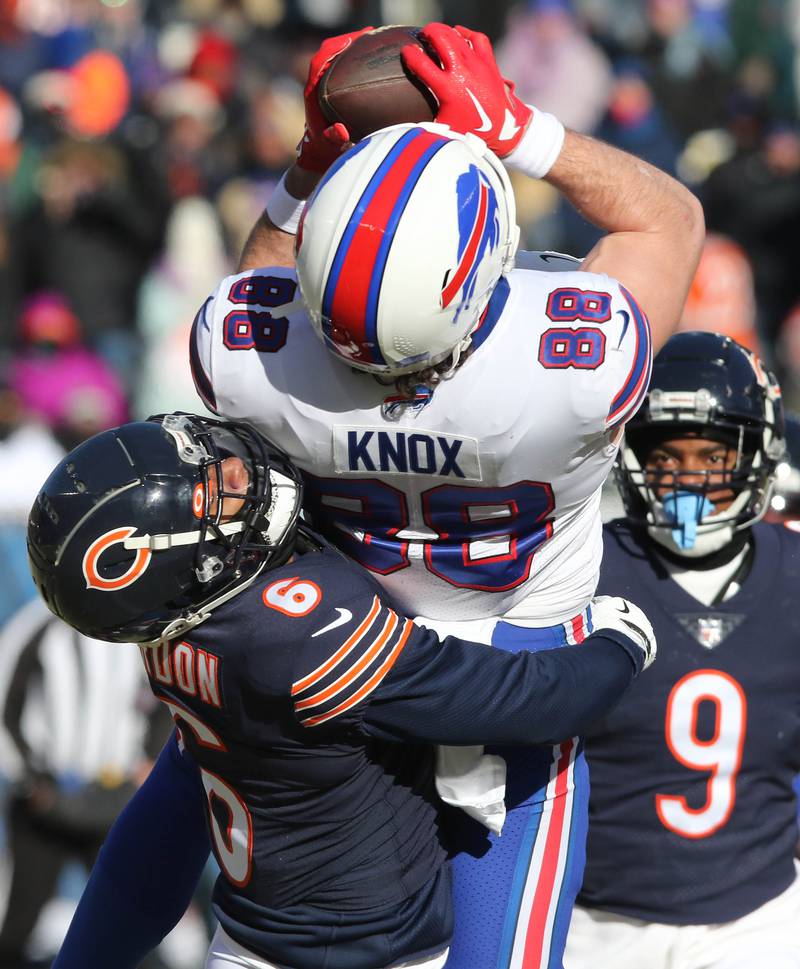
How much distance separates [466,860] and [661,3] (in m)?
8.68

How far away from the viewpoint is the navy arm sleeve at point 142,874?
317 centimetres

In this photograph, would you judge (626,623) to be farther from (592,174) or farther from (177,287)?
(177,287)

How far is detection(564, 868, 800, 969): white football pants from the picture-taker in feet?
11.1

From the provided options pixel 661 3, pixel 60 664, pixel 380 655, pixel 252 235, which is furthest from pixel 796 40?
pixel 380 655

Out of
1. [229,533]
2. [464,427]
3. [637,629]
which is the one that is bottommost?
[637,629]

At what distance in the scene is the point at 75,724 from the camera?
522 centimetres

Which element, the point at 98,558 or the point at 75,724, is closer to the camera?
the point at 98,558

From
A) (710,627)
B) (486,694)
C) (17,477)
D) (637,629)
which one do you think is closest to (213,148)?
(17,477)

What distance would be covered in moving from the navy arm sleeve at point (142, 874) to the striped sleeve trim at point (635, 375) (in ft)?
3.82

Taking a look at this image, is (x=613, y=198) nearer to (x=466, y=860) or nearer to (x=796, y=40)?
(x=466, y=860)

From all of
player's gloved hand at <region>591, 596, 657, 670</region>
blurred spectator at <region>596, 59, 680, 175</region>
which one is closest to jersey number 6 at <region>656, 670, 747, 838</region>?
player's gloved hand at <region>591, 596, 657, 670</region>

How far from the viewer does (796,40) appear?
394 inches

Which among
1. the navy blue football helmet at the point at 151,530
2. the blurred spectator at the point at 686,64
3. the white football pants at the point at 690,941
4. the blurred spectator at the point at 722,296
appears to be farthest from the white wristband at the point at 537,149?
the blurred spectator at the point at 686,64

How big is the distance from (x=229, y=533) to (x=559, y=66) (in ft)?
25.5
